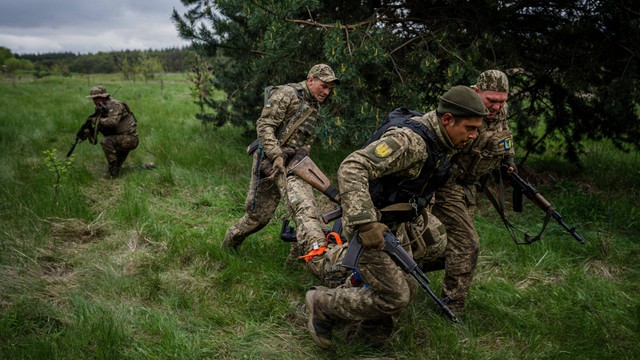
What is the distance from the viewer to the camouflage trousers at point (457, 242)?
337 cm

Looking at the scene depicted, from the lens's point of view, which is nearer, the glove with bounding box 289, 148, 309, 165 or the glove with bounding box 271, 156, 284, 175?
the glove with bounding box 271, 156, 284, 175

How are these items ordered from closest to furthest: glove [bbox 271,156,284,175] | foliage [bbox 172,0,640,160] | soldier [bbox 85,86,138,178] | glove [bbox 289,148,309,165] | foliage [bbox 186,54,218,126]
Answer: glove [bbox 271,156,284,175]
glove [bbox 289,148,309,165]
foliage [bbox 172,0,640,160]
soldier [bbox 85,86,138,178]
foliage [bbox 186,54,218,126]

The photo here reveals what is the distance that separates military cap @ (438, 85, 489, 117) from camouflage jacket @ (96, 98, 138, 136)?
587 cm

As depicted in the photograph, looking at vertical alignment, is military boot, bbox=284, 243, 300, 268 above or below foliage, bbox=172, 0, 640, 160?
below

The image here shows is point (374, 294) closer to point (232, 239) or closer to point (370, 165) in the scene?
point (370, 165)

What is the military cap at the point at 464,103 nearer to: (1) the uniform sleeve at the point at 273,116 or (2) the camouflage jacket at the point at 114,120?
(1) the uniform sleeve at the point at 273,116

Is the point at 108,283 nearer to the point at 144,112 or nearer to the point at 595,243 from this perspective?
the point at 595,243

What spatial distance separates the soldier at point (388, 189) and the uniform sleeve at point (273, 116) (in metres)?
1.60

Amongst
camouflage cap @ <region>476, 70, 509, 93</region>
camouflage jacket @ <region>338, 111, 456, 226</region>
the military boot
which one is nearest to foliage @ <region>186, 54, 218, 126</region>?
the military boot

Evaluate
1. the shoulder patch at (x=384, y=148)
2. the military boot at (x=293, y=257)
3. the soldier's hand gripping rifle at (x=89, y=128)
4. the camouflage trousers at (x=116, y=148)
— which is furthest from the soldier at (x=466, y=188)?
the soldier's hand gripping rifle at (x=89, y=128)

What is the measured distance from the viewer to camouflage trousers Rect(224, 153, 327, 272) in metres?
3.55

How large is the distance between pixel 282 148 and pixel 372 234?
6.73ft

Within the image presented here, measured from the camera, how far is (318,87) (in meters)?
4.13

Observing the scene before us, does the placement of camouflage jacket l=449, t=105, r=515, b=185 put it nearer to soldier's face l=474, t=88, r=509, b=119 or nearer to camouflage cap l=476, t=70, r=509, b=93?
soldier's face l=474, t=88, r=509, b=119
